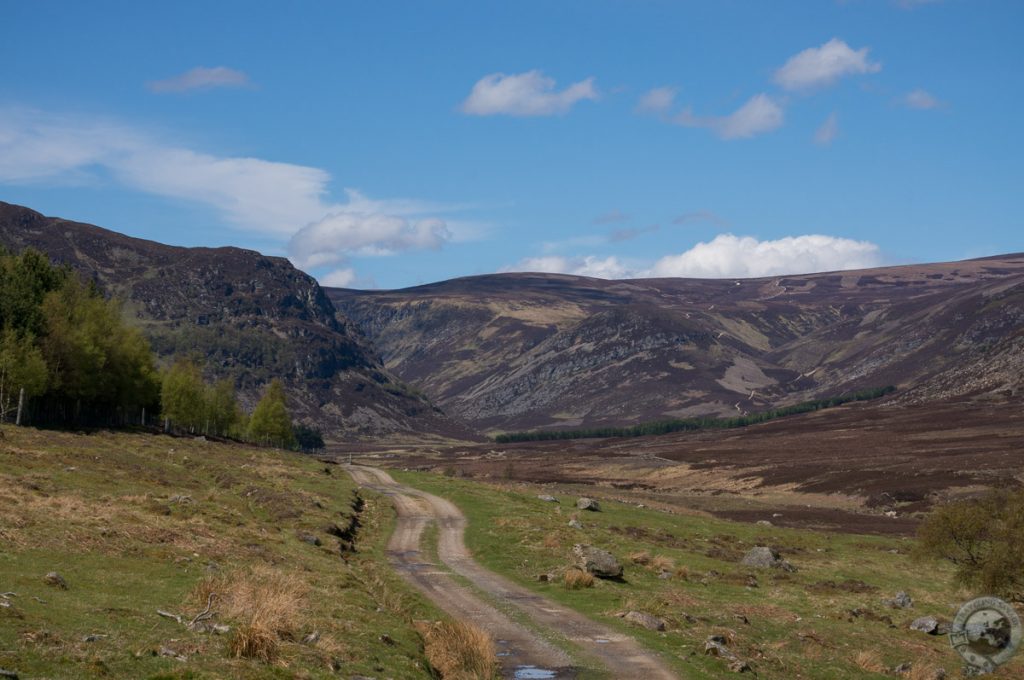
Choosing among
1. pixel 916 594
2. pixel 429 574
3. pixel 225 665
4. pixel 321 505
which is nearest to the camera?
pixel 225 665

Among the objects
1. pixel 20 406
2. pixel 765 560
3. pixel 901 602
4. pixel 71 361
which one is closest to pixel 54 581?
pixel 901 602

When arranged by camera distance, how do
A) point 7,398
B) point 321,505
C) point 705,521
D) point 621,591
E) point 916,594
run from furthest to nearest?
1. point 7,398
2. point 705,521
3. point 321,505
4. point 916,594
5. point 621,591

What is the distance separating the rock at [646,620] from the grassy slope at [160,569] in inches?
284

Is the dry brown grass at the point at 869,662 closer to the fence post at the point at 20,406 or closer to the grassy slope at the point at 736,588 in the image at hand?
the grassy slope at the point at 736,588

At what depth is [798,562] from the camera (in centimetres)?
6253

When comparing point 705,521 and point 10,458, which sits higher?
point 10,458

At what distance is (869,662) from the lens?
33.5 metres

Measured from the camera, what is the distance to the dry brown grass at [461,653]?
24.4 meters

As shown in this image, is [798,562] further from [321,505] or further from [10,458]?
[10,458]

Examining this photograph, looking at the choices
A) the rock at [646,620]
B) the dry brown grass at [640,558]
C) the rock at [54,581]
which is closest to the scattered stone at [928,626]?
the dry brown grass at [640,558]

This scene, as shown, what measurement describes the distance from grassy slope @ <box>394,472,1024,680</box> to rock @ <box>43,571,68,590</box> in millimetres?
17387

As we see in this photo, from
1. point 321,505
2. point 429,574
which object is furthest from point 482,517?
point 429,574

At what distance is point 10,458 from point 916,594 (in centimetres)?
5377

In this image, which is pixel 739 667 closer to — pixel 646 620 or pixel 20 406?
pixel 646 620
